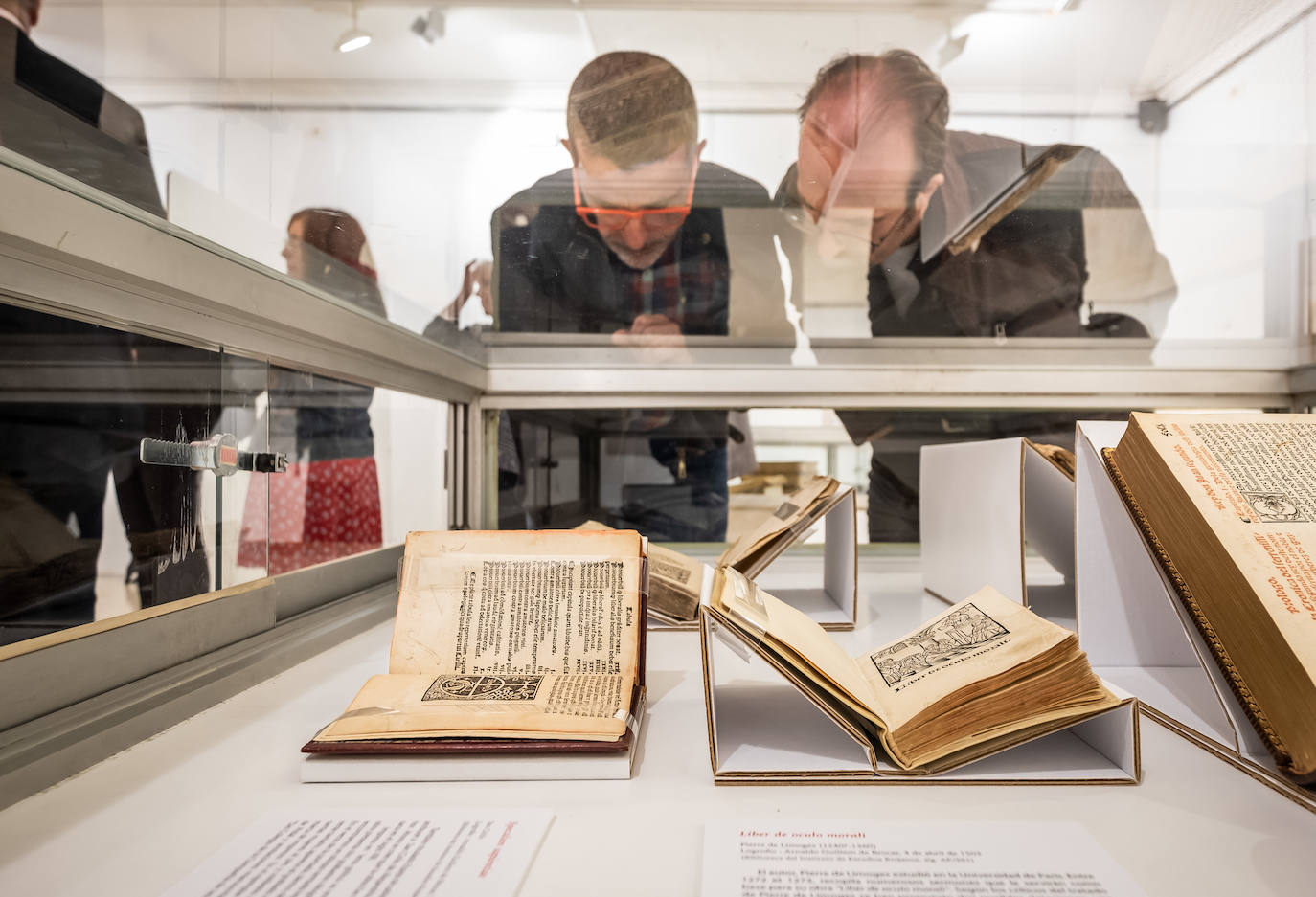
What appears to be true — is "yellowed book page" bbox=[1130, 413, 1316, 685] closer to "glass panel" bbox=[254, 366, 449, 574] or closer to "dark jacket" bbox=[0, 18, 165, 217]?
"dark jacket" bbox=[0, 18, 165, 217]

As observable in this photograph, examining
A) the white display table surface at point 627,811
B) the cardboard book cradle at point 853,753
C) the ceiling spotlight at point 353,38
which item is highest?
the ceiling spotlight at point 353,38

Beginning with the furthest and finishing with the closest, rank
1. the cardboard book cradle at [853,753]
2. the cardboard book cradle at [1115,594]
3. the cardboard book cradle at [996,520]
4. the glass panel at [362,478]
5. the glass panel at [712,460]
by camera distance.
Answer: the glass panel at [712,460] < the glass panel at [362,478] < the cardboard book cradle at [996,520] < the cardboard book cradle at [1115,594] < the cardboard book cradle at [853,753]

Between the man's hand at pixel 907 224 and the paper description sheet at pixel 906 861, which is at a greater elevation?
the man's hand at pixel 907 224

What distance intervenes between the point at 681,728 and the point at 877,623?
598 mm

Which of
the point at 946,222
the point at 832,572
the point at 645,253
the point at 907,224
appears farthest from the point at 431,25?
the point at 832,572

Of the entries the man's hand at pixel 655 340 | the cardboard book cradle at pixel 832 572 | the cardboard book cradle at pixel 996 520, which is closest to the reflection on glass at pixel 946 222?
the man's hand at pixel 655 340

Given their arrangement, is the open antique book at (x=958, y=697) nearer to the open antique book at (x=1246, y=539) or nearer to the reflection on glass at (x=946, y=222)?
the open antique book at (x=1246, y=539)

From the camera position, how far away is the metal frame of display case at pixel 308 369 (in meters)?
0.61

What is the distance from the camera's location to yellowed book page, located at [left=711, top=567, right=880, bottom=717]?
1.92ft

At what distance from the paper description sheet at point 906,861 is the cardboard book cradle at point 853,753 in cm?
7

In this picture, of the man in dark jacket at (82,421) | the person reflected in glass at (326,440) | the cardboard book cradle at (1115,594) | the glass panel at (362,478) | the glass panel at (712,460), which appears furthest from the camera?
the glass panel at (712,460)

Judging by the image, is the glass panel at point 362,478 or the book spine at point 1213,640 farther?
the glass panel at point 362,478

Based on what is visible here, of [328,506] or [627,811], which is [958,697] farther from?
[328,506]

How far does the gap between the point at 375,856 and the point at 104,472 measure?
89 cm
